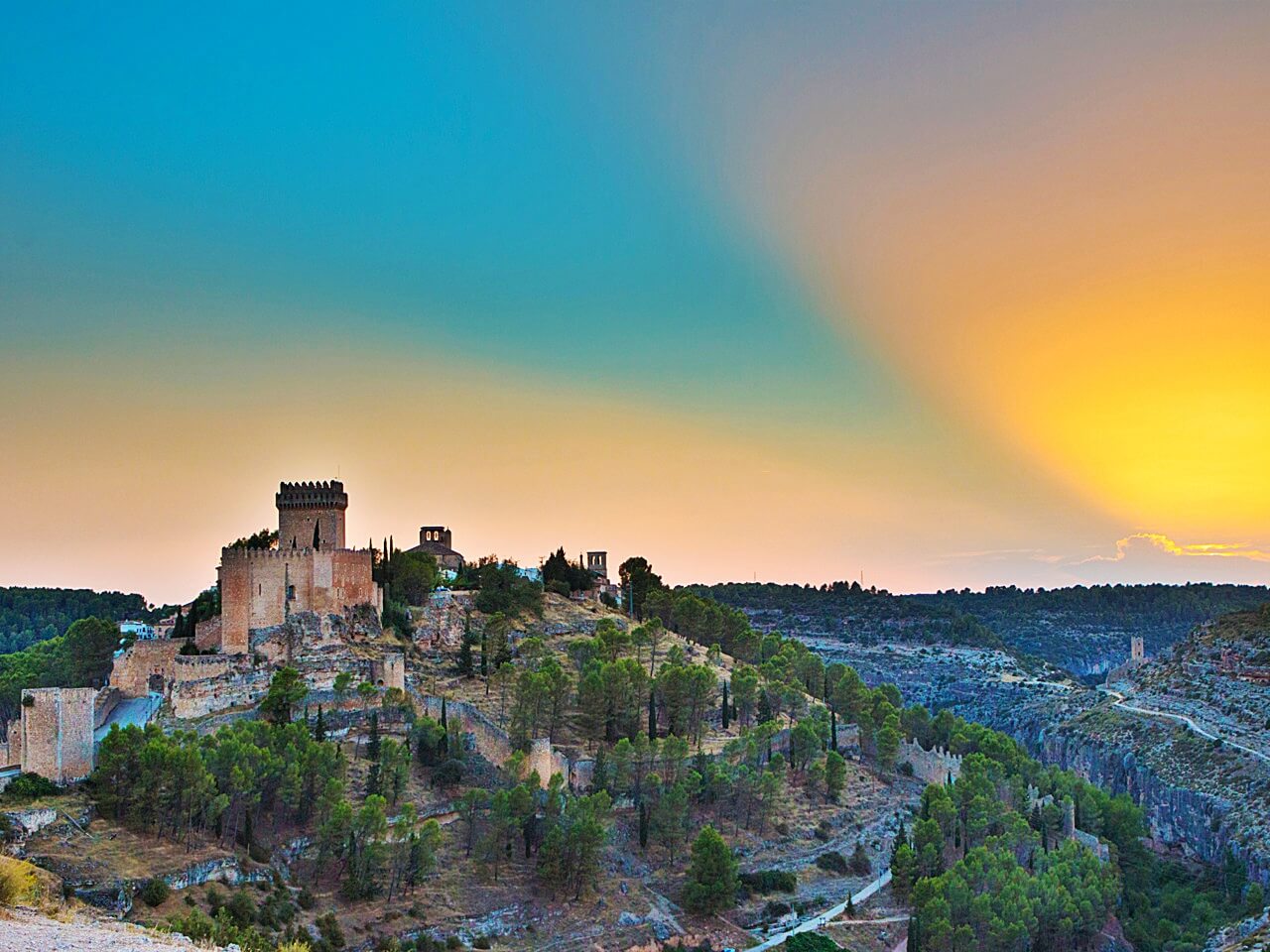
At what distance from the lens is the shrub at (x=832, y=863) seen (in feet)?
160

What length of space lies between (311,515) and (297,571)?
2792 mm

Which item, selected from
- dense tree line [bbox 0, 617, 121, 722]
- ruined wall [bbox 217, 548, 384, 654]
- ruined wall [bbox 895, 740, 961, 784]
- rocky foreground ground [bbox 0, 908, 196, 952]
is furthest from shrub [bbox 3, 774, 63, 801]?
ruined wall [bbox 895, 740, 961, 784]

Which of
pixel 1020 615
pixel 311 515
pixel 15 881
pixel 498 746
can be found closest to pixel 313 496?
pixel 311 515

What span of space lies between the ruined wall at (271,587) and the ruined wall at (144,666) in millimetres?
2236

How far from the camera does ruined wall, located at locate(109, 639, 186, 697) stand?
155ft

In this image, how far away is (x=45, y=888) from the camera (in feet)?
98.9

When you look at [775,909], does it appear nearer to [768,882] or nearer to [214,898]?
[768,882]

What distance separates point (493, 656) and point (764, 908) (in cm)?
1897

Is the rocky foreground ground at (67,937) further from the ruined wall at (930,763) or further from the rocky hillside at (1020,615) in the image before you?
the rocky hillside at (1020,615)

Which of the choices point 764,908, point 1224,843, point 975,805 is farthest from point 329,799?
point 1224,843

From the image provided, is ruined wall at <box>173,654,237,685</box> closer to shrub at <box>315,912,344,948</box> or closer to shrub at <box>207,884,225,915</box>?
shrub at <box>207,884,225,915</box>

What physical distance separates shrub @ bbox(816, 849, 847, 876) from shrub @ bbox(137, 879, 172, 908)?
25.7 m

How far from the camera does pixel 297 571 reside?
4994cm

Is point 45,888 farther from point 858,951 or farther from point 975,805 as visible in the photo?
point 975,805
